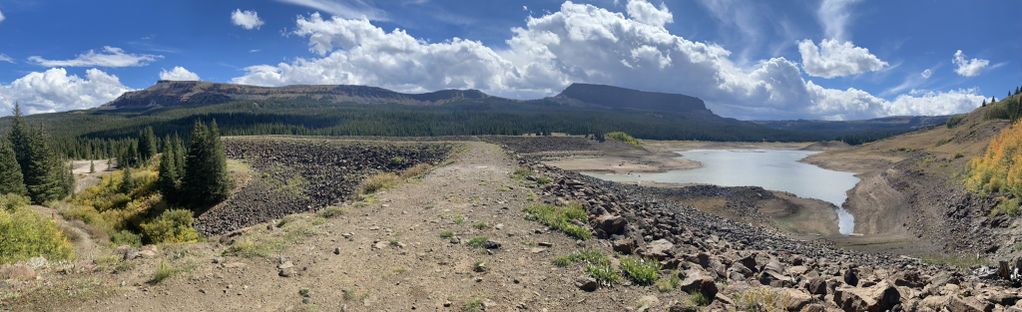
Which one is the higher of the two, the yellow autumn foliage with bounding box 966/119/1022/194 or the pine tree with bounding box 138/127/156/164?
the yellow autumn foliage with bounding box 966/119/1022/194

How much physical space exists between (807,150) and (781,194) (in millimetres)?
134753

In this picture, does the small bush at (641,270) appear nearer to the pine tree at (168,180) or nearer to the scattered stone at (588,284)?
the scattered stone at (588,284)

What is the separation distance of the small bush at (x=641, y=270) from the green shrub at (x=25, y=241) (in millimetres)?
18067

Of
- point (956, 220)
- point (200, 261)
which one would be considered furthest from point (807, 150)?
point (200, 261)

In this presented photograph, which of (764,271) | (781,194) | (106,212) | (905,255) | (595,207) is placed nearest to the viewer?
(764,271)

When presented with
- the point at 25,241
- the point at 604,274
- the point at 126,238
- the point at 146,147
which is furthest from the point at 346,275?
the point at 146,147

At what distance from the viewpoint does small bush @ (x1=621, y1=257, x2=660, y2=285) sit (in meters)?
11.5

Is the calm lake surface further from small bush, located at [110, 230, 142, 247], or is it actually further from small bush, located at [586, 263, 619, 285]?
small bush, located at [110, 230, 142, 247]

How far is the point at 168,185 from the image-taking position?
1843 inches

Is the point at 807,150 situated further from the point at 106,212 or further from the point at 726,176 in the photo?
the point at 106,212

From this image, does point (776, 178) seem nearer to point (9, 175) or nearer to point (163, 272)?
point (163, 272)

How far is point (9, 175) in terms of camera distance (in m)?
44.9

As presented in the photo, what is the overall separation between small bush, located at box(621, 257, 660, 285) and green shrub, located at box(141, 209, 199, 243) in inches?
1328

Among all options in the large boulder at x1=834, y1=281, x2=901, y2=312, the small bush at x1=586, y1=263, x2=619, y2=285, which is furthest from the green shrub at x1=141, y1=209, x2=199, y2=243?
the large boulder at x1=834, y1=281, x2=901, y2=312
